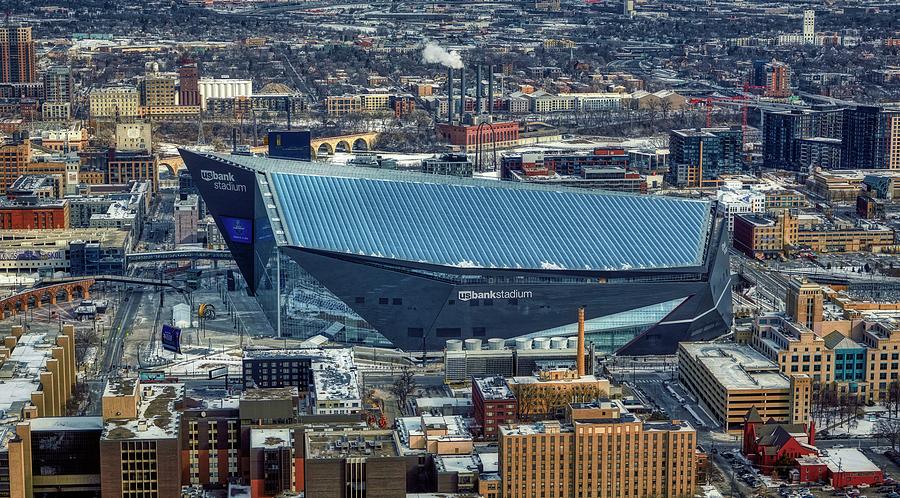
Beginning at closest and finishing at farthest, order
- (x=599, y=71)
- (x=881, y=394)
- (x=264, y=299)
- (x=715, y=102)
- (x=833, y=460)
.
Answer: (x=833, y=460) → (x=881, y=394) → (x=264, y=299) → (x=715, y=102) → (x=599, y=71)

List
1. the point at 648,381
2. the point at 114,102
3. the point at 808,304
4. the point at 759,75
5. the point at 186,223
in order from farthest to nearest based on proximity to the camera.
A: the point at 759,75
the point at 114,102
the point at 186,223
the point at 808,304
the point at 648,381

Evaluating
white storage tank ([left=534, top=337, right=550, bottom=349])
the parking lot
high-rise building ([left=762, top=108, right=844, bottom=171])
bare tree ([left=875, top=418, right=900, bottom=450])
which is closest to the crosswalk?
the parking lot

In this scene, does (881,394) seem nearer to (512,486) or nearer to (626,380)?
Result: (626,380)

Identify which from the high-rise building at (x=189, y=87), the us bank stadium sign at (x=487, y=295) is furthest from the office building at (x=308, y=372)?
the high-rise building at (x=189, y=87)

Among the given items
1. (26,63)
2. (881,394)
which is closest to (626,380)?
(881,394)

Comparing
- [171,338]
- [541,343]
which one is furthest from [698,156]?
[171,338]

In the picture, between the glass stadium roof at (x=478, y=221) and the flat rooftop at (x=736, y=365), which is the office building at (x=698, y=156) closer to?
the glass stadium roof at (x=478, y=221)

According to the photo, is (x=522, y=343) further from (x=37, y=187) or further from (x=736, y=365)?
(x=37, y=187)
